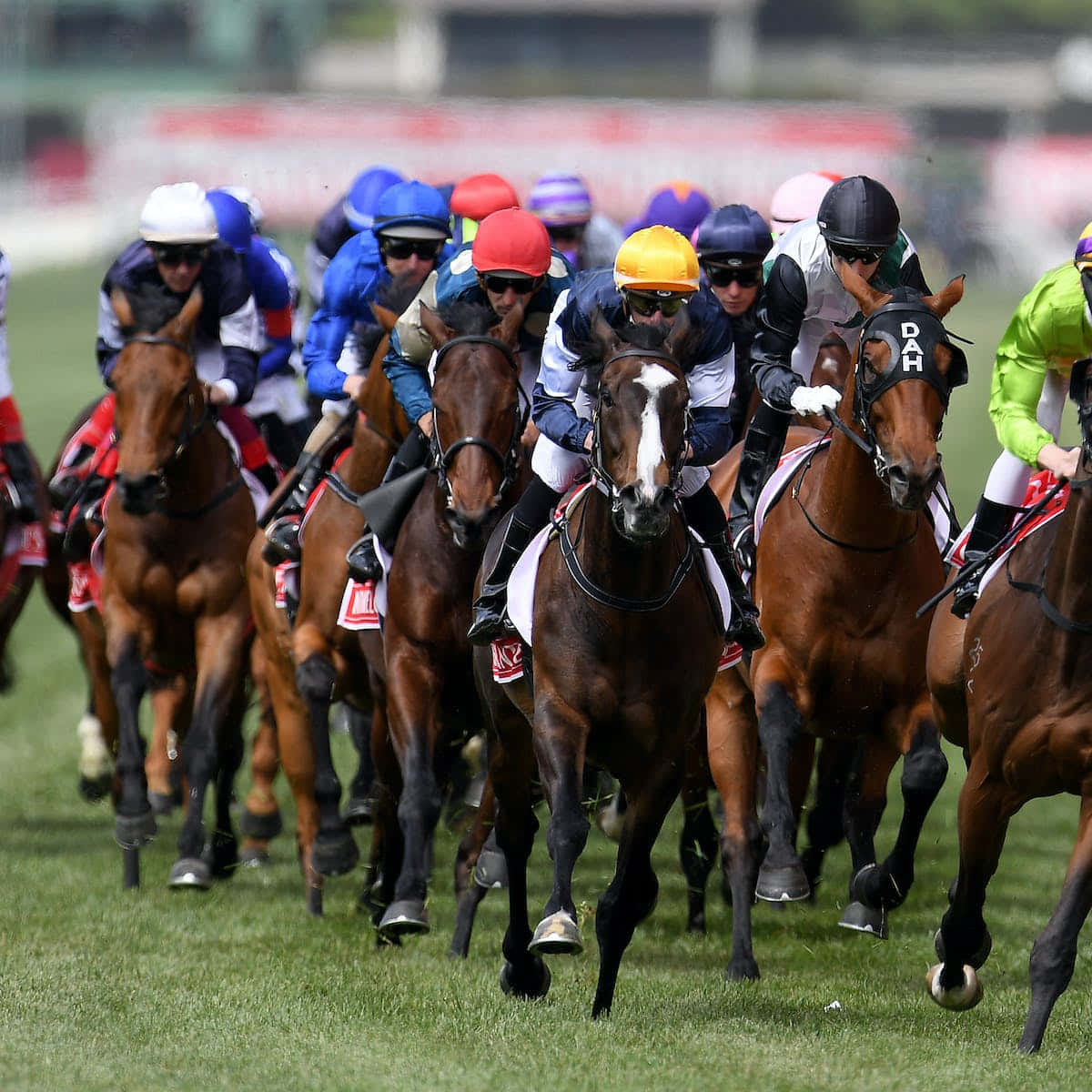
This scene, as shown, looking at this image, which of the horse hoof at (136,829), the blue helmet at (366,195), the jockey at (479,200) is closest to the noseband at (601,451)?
the horse hoof at (136,829)

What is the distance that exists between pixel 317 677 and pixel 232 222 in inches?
97.7

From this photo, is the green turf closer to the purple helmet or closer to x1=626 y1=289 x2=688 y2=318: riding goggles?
x1=626 y1=289 x2=688 y2=318: riding goggles

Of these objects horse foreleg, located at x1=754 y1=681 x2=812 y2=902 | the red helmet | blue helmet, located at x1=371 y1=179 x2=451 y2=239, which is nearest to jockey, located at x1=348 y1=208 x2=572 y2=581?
the red helmet

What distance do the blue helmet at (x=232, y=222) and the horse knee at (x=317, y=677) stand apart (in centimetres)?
224

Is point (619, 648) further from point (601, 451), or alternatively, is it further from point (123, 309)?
point (123, 309)

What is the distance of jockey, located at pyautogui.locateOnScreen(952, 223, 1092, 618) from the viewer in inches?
266

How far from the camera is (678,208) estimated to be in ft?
38.2

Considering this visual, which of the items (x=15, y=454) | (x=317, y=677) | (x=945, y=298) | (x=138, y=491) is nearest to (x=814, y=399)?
(x=945, y=298)

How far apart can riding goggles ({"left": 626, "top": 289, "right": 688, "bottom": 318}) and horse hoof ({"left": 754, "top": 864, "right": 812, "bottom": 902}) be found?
1977mm

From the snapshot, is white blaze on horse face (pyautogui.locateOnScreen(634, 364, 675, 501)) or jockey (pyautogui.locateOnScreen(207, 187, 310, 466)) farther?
jockey (pyautogui.locateOnScreen(207, 187, 310, 466))

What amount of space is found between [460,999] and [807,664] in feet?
5.64

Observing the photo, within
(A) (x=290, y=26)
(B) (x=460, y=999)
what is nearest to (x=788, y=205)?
(B) (x=460, y=999)

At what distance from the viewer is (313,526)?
9062 mm

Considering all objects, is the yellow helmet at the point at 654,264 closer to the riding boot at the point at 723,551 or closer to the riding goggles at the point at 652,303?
the riding goggles at the point at 652,303
